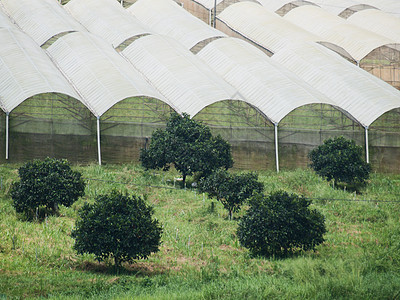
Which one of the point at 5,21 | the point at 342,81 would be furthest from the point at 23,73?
the point at 342,81

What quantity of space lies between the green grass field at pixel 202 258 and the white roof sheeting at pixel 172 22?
26714 millimetres

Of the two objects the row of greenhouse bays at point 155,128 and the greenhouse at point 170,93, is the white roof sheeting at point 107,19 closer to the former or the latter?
the greenhouse at point 170,93

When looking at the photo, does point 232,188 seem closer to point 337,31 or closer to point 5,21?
point 5,21

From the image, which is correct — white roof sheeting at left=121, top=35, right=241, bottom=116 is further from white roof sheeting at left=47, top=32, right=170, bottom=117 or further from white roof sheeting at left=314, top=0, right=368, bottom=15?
white roof sheeting at left=314, top=0, right=368, bottom=15

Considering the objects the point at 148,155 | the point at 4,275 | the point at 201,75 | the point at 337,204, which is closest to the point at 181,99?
the point at 201,75

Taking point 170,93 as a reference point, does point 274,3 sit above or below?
above

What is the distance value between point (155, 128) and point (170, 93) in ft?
19.0

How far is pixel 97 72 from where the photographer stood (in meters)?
48.5

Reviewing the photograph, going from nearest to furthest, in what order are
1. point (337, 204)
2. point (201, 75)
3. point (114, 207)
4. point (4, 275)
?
point (4, 275) < point (114, 207) < point (337, 204) < point (201, 75)

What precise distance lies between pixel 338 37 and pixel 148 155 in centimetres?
3822

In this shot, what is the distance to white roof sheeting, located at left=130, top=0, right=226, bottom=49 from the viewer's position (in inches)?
2419

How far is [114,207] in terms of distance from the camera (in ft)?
84.7

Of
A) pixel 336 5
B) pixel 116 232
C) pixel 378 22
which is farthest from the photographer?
pixel 336 5

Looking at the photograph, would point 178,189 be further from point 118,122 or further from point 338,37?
point 338,37
